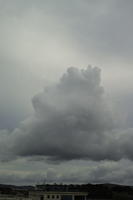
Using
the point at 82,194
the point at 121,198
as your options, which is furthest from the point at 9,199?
the point at 121,198

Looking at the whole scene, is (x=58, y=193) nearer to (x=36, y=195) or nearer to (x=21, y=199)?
(x=36, y=195)

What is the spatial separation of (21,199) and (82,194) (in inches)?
1093

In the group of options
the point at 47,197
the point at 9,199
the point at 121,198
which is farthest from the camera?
the point at 121,198

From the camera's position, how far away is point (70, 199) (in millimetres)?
134875

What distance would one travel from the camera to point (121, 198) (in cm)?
18875

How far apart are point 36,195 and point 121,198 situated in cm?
6915

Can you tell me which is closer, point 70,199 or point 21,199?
point 21,199

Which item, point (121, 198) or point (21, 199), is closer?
point (21, 199)

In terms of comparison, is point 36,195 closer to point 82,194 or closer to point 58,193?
point 58,193

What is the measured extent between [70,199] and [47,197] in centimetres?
909

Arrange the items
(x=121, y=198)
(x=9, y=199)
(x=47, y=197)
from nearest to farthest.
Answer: (x=9, y=199)
(x=47, y=197)
(x=121, y=198)

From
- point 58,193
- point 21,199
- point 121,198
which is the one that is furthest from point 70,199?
point 121,198

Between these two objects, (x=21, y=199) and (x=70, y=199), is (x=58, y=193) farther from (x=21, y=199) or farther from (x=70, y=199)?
(x=21, y=199)

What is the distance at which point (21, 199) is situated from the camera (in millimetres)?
121750
